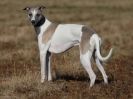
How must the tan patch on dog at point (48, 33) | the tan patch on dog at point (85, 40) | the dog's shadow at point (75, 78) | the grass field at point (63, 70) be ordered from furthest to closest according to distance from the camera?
the dog's shadow at point (75, 78) < the tan patch on dog at point (48, 33) < the tan patch on dog at point (85, 40) < the grass field at point (63, 70)

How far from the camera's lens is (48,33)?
12906 mm

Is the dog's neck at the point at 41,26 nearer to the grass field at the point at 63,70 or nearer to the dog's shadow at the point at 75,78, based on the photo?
the grass field at the point at 63,70

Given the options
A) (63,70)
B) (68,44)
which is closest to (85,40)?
(68,44)

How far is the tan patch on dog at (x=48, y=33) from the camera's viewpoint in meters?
12.8

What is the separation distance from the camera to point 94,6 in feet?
169

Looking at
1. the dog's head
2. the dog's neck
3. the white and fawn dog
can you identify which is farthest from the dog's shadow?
the dog's head

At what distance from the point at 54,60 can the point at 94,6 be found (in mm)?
35131

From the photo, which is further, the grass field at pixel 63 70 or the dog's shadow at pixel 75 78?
the dog's shadow at pixel 75 78

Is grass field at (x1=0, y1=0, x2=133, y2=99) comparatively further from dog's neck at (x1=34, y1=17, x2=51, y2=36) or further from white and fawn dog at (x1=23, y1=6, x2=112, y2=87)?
dog's neck at (x1=34, y1=17, x2=51, y2=36)

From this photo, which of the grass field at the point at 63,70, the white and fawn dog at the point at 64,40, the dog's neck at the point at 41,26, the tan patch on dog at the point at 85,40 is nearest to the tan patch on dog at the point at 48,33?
the white and fawn dog at the point at 64,40

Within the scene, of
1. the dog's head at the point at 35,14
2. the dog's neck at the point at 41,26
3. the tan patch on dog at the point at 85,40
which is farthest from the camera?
the dog's neck at the point at 41,26

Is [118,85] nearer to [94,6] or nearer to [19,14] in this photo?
[19,14]

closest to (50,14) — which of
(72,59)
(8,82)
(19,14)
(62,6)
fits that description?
(19,14)

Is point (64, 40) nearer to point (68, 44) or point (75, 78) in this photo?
point (68, 44)
